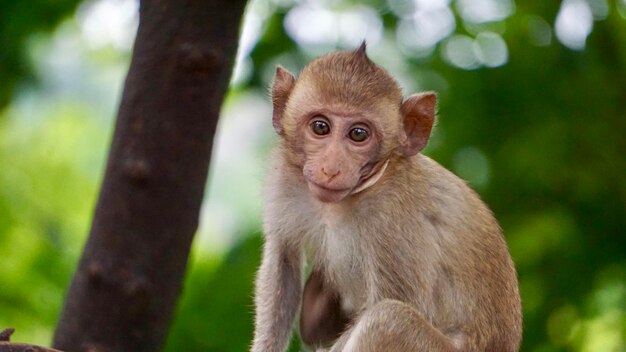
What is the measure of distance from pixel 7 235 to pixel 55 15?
6.09ft

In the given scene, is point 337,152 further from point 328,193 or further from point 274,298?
point 274,298

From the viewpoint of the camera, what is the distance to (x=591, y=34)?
28.4ft

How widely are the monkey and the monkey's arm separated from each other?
0.22 metres

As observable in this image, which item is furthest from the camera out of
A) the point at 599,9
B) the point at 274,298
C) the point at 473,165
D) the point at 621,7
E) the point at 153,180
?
the point at 621,7

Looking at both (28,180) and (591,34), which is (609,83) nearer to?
(591,34)

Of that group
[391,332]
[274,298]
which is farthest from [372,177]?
[274,298]

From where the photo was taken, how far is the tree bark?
5.14m

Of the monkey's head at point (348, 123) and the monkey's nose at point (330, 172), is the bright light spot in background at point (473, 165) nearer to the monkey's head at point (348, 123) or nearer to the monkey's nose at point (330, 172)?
the monkey's head at point (348, 123)

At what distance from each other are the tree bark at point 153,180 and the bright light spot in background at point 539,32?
154 inches

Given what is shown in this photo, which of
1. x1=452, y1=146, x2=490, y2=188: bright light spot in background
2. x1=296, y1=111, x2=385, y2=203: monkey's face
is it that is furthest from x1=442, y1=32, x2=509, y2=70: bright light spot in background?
x1=296, y1=111, x2=385, y2=203: monkey's face

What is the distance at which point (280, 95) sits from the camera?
6.38m

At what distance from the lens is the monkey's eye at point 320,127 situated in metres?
5.99

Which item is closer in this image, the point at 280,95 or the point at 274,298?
the point at 280,95

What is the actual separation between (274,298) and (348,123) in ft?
4.45
